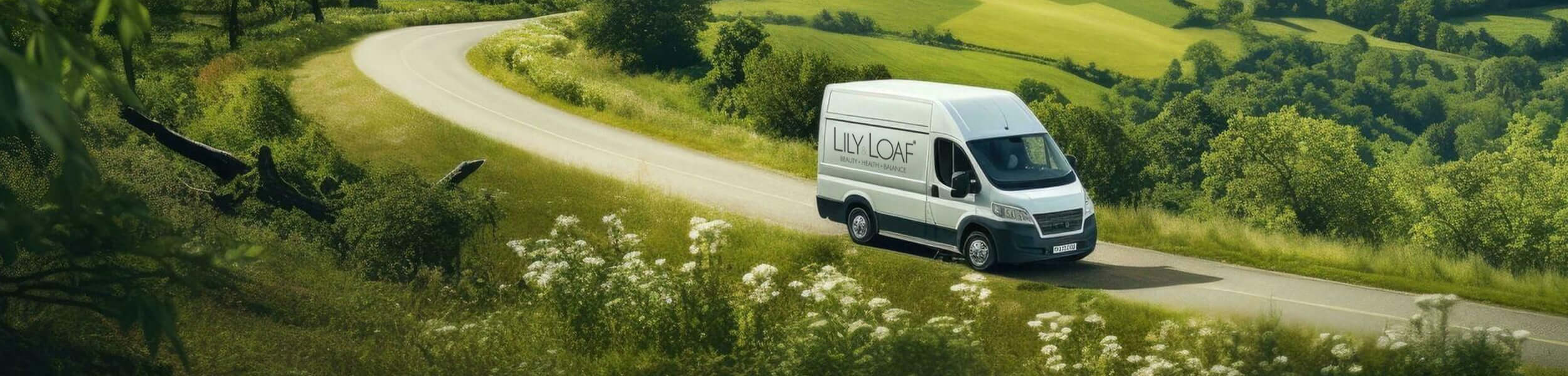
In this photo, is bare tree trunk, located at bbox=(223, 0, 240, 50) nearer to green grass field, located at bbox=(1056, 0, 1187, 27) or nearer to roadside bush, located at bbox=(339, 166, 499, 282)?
roadside bush, located at bbox=(339, 166, 499, 282)

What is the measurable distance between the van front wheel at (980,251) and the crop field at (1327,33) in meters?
147

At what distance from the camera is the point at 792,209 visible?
23.8 meters

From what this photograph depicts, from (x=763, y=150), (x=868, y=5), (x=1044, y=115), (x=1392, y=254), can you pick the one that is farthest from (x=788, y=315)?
(x=868, y=5)

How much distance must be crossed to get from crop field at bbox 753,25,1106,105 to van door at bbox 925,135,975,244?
79.7m

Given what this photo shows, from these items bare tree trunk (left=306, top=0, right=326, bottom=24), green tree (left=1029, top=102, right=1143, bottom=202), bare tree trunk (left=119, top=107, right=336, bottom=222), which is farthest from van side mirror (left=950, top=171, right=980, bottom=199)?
bare tree trunk (left=306, top=0, right=326, bottom=24)

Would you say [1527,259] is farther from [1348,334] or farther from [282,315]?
[282,315]

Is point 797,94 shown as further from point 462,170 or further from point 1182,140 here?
point 1182,140

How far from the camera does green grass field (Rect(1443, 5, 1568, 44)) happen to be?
516 feet

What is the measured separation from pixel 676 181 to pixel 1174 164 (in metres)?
58.8

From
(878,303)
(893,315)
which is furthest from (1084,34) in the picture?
(893,315)

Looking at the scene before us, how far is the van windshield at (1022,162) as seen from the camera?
17844 mm

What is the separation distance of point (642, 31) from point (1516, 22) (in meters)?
144

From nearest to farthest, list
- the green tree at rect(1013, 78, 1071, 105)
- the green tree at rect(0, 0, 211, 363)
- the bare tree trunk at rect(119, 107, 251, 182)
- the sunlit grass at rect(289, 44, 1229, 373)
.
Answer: the green tree at rect(0, 0, 211, 363)
the sunlit grass at rect(289, 44, 1229, 373)
the bare tree trunk at rect(119, 107, 251, 182)
the green tree at rect(1013, 78, 1071, 105)

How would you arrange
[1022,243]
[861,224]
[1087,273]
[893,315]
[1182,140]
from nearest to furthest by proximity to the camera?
[893,315], [1022,243], [1087,273], [861,224], [1182,140]
